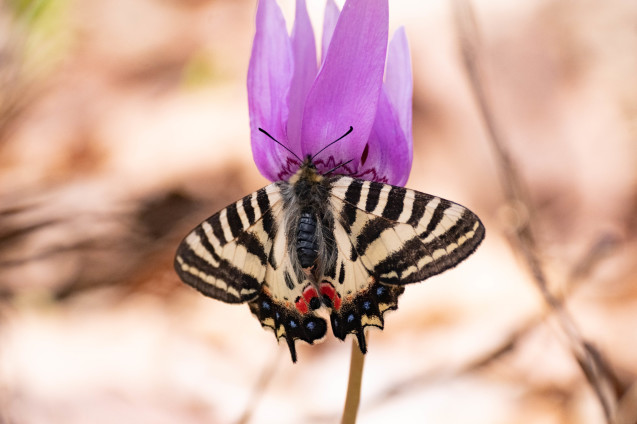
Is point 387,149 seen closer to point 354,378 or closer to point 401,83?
point 401,83

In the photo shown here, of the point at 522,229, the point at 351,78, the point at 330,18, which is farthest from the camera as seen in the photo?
the point at 522,229

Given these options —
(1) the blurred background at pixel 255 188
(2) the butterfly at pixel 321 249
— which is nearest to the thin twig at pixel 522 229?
(1) the blurred background at pixel 255 188

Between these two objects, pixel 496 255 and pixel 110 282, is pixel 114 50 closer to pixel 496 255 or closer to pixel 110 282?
pixel 110 282

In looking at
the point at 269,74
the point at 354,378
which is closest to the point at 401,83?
the point at 269,74

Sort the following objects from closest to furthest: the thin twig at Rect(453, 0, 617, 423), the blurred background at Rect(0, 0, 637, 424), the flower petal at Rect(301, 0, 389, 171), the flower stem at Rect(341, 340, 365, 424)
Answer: the flower petal at Rect(301, 0, 389, 171) < the flower stem at Rect(341, 340, 365, 424) < the thin twig at Rect(453, 0, 617, 423) < the blurred background at Rect(0, 0, 637, 424)

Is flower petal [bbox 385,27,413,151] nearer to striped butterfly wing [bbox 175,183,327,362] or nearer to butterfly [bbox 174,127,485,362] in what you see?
butterfly [bbox 174,127,485,362]

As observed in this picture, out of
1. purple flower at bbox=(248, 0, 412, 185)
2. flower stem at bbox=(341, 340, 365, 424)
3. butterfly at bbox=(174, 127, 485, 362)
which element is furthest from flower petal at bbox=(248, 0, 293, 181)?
flower stem at bbox=(341, 340, 365, 424)

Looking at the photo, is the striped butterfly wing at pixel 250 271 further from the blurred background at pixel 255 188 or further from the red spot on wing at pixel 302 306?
the blurred background at pixel 255 188
